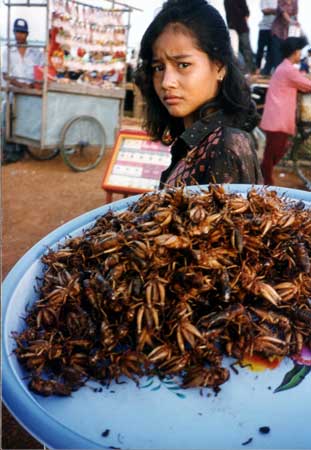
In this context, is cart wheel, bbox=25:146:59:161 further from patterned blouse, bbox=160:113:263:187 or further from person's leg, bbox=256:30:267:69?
patterned blouse, bbox=160:113:263:187

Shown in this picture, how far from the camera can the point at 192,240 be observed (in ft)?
4.44

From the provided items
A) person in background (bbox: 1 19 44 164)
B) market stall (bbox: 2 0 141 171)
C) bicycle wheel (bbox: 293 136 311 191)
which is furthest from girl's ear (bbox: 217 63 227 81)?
person in background (bbox: 1 19 44 164)

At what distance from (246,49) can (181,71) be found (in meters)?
8.29

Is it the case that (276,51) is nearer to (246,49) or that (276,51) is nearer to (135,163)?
(246,49)

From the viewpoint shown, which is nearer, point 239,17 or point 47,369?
point 47,369

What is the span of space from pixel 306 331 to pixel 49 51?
315 inches

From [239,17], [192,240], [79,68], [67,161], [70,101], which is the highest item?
[239,17]

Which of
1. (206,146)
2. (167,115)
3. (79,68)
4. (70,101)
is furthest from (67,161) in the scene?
(206,146)

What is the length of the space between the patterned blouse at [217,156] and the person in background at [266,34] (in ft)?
25.2

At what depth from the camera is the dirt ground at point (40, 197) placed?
6.02m

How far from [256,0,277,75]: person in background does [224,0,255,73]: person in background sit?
0.72 feet

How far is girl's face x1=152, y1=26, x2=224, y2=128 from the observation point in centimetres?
229

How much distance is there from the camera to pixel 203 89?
238cm

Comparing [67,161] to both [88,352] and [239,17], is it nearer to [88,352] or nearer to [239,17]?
[239,17]
